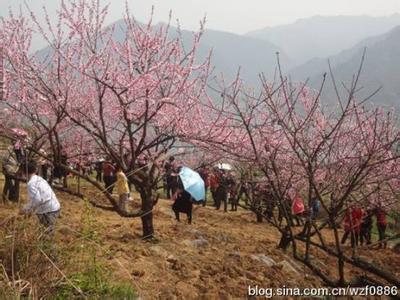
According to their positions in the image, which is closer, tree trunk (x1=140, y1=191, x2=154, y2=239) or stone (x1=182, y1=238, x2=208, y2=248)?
tree trunk (x1=140, y1=191, x2=154, y2=239)

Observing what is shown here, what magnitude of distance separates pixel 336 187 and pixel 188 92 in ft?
12.9

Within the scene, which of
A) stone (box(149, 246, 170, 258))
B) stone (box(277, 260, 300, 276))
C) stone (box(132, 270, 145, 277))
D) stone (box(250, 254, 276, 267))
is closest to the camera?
stone (box(132, 270, 145, 277))

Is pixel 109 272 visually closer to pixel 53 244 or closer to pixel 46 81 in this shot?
pixel 53 244

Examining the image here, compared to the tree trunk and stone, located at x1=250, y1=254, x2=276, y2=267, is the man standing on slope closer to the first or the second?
the tree trunk

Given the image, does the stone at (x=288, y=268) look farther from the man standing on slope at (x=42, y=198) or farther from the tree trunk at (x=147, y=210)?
the man standing on slope at (x=42, y=198)

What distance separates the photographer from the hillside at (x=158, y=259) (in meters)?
4.51

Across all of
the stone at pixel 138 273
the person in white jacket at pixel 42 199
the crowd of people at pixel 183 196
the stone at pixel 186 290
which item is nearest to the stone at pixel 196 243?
the crowd of people at pixel 183 196

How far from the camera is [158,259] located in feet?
24.3

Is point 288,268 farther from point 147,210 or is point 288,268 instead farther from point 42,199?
point 42,199

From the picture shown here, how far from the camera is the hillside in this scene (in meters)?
4.51

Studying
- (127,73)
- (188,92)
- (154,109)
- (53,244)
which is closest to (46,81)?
(127,73)

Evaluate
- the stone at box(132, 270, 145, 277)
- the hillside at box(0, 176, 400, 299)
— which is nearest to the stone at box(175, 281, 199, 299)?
the hillside at box(0, 176, 400, 299)

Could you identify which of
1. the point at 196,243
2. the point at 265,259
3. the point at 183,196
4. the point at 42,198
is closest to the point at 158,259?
the point at 196,243

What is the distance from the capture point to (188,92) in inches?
334
